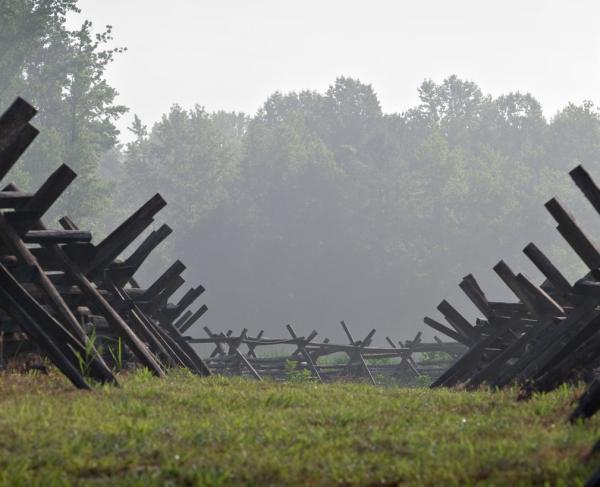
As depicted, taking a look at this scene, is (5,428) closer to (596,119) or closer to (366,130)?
(366,130)

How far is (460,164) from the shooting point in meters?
86.8

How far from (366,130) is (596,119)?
2484 cm

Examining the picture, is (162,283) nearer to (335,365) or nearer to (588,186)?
(588,186)

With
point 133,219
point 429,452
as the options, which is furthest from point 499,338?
point 429,452

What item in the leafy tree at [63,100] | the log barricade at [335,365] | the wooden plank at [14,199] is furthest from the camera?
the leafy tree at [63,100]

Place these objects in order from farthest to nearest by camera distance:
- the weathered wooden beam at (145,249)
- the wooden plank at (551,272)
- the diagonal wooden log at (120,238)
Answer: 1. the weathered wooden beam at (145,249)
2. the wooden plank at (551,272)
3. the diagonal wooden log at (120,238)

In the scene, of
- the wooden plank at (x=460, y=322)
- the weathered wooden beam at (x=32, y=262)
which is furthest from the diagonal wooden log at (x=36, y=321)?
the wooden plank at (x=460, y=322)

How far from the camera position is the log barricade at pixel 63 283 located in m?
9.17

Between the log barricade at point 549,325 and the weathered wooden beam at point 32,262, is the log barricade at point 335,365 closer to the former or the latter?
the log barricade at point 549,325

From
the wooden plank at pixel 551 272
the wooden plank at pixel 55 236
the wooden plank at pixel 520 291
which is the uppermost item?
the wooden plank at pixel 551 272

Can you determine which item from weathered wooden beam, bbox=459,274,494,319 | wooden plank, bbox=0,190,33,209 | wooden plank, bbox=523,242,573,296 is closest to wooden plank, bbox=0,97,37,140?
wooden plank, bbox=0,190,33,209

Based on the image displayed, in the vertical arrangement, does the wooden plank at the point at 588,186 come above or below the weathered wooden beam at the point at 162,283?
above

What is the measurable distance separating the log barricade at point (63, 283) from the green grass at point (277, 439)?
1.76 feet

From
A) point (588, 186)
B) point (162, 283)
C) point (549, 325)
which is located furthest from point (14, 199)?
point (549, 325)
